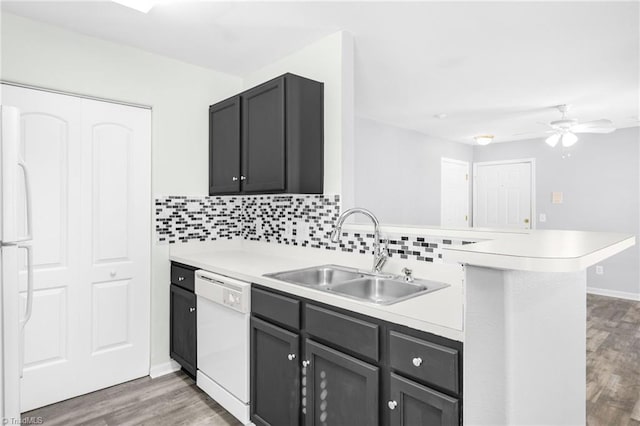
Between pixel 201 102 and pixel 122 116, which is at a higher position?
pixel 201 102

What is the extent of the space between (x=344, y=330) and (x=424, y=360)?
379 millimetres

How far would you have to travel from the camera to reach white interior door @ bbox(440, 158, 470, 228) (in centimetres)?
643

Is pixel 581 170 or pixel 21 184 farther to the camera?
pixel 581 170

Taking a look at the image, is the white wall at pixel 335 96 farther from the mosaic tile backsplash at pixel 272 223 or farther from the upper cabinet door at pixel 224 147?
the upper cabinet door at pixel 224 147

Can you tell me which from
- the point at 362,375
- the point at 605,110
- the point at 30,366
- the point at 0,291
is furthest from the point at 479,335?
the point at 605,110

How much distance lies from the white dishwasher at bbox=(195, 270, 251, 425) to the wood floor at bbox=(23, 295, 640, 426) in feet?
0.39

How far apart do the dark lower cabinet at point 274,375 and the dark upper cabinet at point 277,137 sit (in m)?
0.90

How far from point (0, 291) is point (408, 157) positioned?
204 inches

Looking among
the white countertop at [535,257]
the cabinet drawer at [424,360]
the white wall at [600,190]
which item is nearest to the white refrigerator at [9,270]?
the cabinet drawer at [424,360]

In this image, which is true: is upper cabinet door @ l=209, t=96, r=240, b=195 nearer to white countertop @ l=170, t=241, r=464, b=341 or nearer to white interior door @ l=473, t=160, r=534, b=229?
white countertop @ l=170, t=241, r=464, b=341

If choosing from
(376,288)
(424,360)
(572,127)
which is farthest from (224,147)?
(572,127)

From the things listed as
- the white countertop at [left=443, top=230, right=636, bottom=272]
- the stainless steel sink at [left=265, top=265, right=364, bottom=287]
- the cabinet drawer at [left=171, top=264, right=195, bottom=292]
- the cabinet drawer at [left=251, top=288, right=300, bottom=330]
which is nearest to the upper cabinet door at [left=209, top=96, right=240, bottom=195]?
the cabinet drawer at [left=171, top=264, right=195, bottom=292]

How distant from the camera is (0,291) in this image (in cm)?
139

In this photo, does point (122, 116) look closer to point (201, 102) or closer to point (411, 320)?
point (201, 102)
